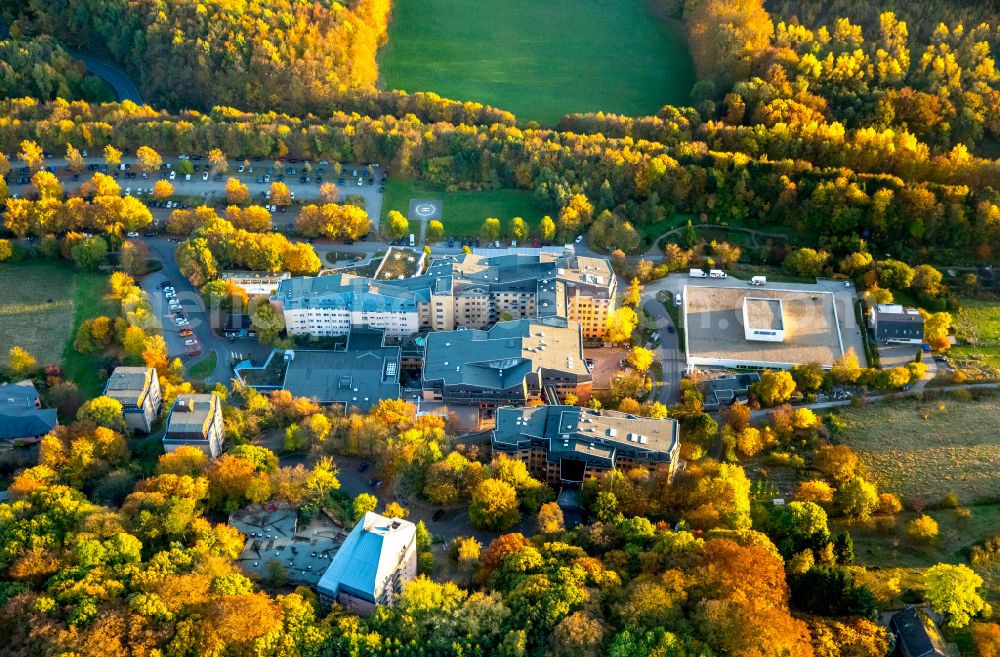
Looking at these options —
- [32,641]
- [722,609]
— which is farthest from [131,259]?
[722,609]

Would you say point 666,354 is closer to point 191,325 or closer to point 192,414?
point 192,414

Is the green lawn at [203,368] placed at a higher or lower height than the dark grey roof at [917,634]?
higher

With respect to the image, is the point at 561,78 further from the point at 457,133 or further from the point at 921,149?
the point at 921,149

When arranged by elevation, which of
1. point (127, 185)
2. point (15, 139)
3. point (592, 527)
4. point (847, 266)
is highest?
point (15, 139)

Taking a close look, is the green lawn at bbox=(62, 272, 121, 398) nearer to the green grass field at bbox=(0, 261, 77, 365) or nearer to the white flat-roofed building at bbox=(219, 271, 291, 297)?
the green grass field at bbox=(0, 261, 77, 365)

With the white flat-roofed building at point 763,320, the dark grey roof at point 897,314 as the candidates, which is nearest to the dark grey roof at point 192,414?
the white flat-roofed building at point 763,320

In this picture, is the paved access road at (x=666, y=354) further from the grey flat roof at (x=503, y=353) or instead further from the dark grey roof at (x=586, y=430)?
the dark grey roof at (x=586, y=430)
